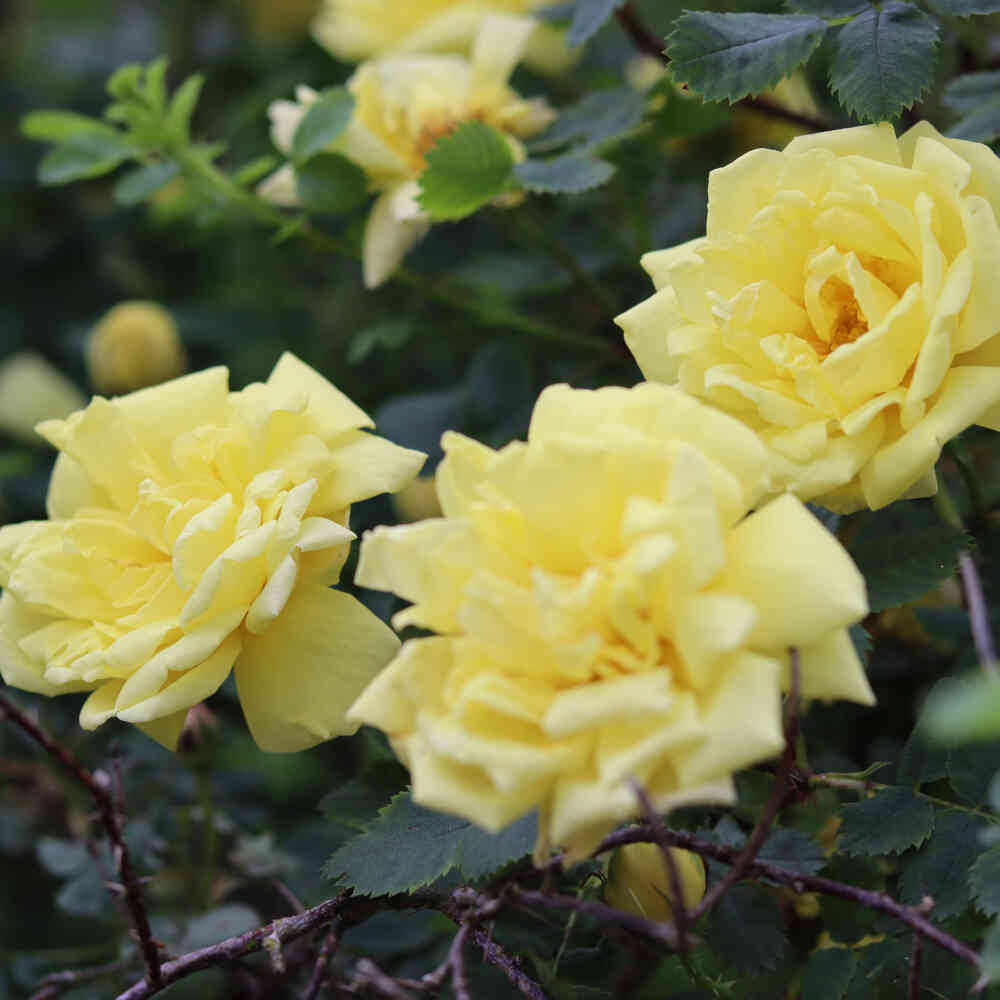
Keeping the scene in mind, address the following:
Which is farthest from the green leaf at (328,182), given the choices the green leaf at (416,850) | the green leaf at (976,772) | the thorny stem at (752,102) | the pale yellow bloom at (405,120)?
the green leaf at (976,772)

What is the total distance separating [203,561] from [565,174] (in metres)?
0.37

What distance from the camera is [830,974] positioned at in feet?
2.01

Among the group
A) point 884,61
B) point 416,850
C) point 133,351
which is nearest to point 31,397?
point 133,351

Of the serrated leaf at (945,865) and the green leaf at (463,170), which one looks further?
the green leaf at (463,170)

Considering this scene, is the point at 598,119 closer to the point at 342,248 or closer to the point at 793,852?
the point at 342,248

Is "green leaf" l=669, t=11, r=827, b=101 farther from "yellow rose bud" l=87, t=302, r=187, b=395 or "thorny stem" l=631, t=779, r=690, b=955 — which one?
"yellow rose bud" l=87, t=302, r=187, b=395

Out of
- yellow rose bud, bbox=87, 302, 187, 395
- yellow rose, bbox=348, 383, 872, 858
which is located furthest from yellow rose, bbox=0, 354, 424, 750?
yellow rose bud, bbox=87, 302, 187, 395

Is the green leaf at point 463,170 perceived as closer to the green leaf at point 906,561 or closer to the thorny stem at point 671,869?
the green leaf at point 906,561

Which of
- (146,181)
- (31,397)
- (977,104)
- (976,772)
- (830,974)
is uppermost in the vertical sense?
(977,104)

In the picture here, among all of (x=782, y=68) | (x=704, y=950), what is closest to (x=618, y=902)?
(x=704, y=950)

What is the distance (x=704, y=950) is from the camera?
2.04ft

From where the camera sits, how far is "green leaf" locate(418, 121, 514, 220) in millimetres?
749

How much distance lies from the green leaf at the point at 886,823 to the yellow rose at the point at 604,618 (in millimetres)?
159

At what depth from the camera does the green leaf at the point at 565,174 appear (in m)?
0.76
